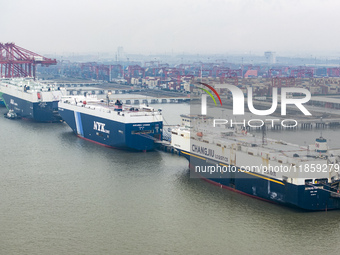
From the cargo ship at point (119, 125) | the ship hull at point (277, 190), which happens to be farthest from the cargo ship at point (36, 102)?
the ship hull at point (277, 190)

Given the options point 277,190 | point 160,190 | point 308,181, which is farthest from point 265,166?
point 160,190

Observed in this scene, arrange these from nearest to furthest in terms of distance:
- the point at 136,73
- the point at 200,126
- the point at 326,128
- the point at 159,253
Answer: the point at 159,253 < the point at 200,126 < the point at 326,128 < the point at 136,73

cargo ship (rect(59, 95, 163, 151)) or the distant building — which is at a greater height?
the distant building

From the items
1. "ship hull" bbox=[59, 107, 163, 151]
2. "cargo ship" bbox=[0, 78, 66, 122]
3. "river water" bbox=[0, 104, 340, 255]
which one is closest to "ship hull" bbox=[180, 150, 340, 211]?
"river water" bbox=[0, 104, 340, 255]

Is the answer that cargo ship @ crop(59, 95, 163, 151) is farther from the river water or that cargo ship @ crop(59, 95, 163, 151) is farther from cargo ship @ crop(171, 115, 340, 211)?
cargo ship @ crop(171, 115, 340, 211)

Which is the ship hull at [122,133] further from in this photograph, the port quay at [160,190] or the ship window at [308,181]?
the ship window at [308,181]

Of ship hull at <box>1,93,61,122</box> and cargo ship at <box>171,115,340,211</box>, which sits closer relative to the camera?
cargo ship at <box>171,115,340,211</box>

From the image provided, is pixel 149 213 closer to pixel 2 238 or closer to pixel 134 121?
pixel 2 238

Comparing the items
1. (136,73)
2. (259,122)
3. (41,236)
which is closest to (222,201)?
(41,236)
